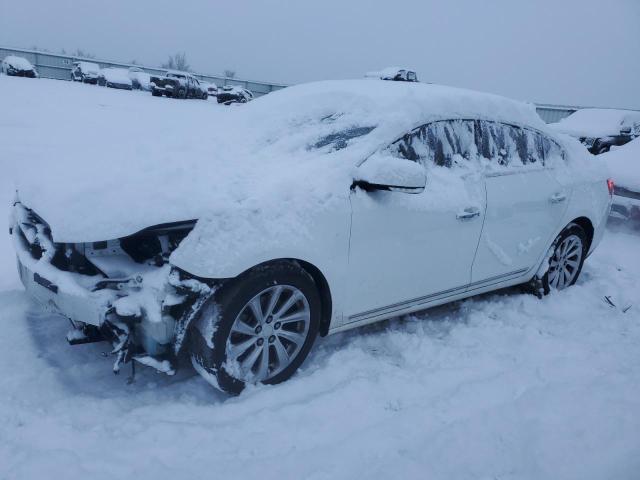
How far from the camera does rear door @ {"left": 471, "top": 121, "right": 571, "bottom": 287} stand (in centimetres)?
379

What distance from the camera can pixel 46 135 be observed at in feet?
31.1

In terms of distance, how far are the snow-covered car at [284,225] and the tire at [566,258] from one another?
0.63m

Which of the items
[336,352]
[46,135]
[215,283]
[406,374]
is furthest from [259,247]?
[46,135]

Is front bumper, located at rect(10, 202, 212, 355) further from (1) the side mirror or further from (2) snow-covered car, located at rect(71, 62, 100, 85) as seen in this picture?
(2) snow-covered car, located at rect(71, 62, 100, 85)

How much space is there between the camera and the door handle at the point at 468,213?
3482 millimetres

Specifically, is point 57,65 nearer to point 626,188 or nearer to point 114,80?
point 114,80

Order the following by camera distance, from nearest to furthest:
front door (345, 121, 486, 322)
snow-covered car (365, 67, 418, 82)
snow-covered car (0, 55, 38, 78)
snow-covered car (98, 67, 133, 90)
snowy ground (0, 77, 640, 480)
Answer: snowy ground (0, 77, 640, 480), front door (345, 121, 486, 322), snow-covered car (365, 67, 418, 82), snow-covered car (0, 55, 38, 78), snow-covered car (98, 67, 133, 90)

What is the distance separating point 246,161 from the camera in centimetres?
321

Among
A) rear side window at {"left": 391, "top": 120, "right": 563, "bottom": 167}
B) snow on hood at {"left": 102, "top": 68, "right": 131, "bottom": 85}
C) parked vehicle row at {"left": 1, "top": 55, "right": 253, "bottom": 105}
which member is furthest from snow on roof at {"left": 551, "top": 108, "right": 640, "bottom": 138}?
snow on hood at {"left": 102, "top": 68, "right": 131, "bottom": 85}

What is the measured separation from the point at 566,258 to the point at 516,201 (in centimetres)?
126

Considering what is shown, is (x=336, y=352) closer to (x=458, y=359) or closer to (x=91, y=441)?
(x=458, y=359)

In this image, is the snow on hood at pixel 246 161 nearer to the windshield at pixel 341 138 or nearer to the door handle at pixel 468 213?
the windshield at pixel 341 138

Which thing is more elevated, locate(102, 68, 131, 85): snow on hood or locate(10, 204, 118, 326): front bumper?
locate(102, 68, 131, 85): snow on hood

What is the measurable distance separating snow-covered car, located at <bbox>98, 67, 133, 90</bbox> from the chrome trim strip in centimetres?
2710
